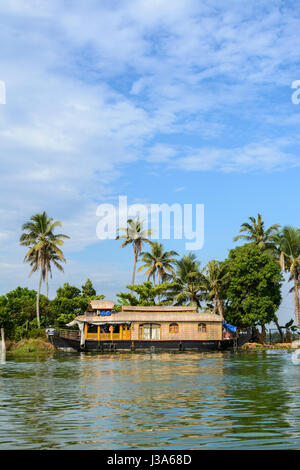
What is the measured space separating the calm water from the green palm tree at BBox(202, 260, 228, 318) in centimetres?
3342

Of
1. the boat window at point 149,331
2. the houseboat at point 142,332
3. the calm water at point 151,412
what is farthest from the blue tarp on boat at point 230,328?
the calm water at point 151,412

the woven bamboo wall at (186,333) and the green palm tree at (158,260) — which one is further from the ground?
the green palm tree at (158,260)

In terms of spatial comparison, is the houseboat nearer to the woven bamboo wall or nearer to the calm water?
the woven bamboo wall

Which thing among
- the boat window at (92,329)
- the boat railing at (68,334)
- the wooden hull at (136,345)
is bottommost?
the wooden hull at (136,345)

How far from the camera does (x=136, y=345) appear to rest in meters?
45.8

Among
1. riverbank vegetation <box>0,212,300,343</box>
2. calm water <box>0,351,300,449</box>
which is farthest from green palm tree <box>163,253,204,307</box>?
calm water <box>0,351,300,449</box>

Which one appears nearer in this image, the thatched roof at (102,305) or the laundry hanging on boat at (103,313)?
the laundry hanging on boat at (103,313)

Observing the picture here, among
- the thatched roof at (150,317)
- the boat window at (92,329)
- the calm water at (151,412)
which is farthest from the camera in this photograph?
the boat window at (92,329)

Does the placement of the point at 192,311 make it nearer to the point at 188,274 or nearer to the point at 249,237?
the point at 188,274

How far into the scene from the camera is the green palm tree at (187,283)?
56281 mm

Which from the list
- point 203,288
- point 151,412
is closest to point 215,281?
point 203,288

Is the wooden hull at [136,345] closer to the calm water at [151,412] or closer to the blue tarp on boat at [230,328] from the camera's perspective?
the blue tarp on boat at [230,328]

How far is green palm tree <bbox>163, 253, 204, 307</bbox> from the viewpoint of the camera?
185ft

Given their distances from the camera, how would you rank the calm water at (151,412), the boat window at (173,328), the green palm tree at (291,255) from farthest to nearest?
the green palm tree at (291,255) → the boat window at (173,328) → the calm water at (151,412)
